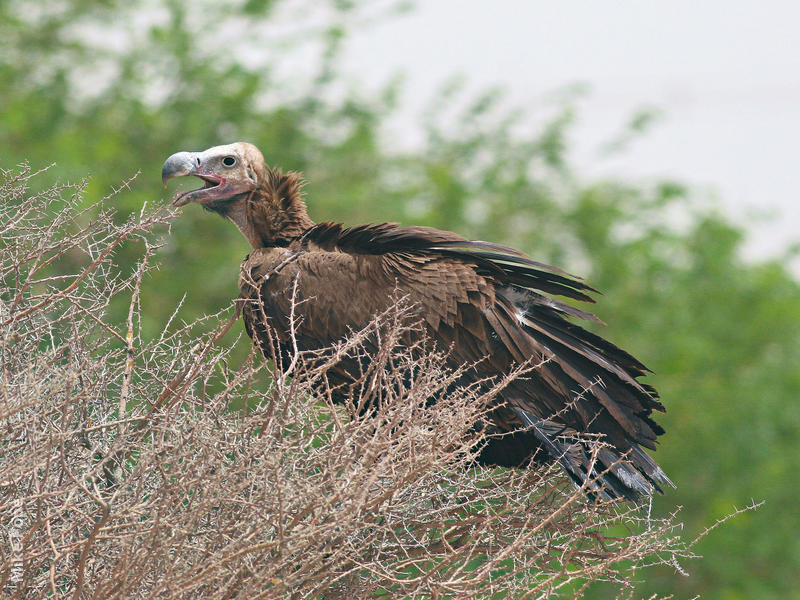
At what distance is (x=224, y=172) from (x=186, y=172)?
9.8 inches

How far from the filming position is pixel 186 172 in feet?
22.1

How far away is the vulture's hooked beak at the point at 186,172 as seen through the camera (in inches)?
260

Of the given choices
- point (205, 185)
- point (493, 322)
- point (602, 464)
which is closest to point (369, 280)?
point (493, 322)

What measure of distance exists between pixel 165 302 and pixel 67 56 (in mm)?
5193

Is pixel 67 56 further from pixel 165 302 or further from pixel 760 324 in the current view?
pixel 760 324

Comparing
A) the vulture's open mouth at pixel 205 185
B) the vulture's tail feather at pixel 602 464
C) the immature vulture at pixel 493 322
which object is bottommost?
the vulture's tail feather at pixel 602 464

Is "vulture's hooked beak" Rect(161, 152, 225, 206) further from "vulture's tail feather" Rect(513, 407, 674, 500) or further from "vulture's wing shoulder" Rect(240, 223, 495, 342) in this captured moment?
"vulture's tail feather" Rect(513, 407, 674, 500)

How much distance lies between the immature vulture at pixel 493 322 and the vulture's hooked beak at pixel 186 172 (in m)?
0.02

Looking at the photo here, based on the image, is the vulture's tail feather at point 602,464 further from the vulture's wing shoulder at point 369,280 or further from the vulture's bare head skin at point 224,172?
the vulture's bare head skin at point 224,172

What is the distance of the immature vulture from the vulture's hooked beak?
25 millimetres

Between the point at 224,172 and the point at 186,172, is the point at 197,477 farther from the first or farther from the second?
the point at 224,172

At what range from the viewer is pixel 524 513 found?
528 cm

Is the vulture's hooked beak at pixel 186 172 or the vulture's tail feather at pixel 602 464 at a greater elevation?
the vulture's hooked beak at pixel 186 172

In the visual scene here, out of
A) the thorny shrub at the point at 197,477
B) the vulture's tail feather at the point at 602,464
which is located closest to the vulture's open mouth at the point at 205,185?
the thorny shrub at the point at 197,477
